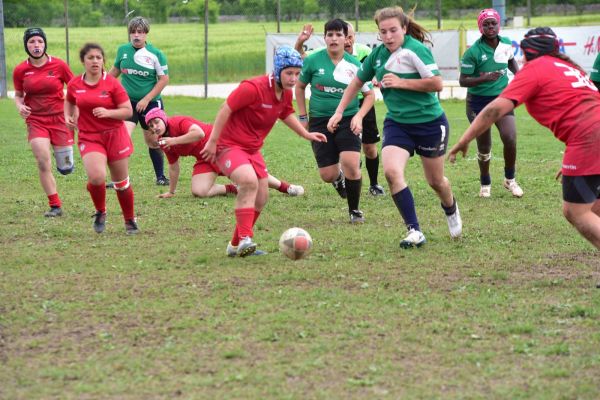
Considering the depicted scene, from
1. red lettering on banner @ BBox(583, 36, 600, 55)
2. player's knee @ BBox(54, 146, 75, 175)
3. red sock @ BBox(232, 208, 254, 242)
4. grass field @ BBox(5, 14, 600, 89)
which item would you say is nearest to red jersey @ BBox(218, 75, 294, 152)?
red sock @ BBox(232, 208, 254, 242)

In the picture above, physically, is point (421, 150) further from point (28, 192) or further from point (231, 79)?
point (231, 79)

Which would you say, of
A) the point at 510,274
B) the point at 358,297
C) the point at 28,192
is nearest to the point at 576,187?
the point at 510,274

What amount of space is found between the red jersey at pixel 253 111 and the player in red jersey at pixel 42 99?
3.26m

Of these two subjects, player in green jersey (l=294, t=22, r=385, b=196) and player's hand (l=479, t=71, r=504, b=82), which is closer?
player in green jersey (l=294, t=22, r=385, b=196)

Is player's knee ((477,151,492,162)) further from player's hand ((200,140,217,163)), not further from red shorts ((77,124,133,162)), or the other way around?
player's hand ((200,140,217,163))

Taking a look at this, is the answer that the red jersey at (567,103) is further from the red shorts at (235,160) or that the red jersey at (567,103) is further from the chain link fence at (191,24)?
the chain link fence at (191,24)

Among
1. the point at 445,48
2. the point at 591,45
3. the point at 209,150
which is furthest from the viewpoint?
the point at 445,48

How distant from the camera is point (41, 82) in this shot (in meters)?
10.7

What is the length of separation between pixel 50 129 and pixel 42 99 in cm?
35

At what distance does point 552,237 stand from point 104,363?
506 cm

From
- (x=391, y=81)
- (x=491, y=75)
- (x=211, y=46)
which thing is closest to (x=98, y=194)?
(x=391, y=81)

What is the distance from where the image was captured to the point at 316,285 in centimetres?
720

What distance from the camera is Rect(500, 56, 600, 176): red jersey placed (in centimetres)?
656

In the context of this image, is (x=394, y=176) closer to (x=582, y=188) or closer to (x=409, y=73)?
(x=409, y=73)
